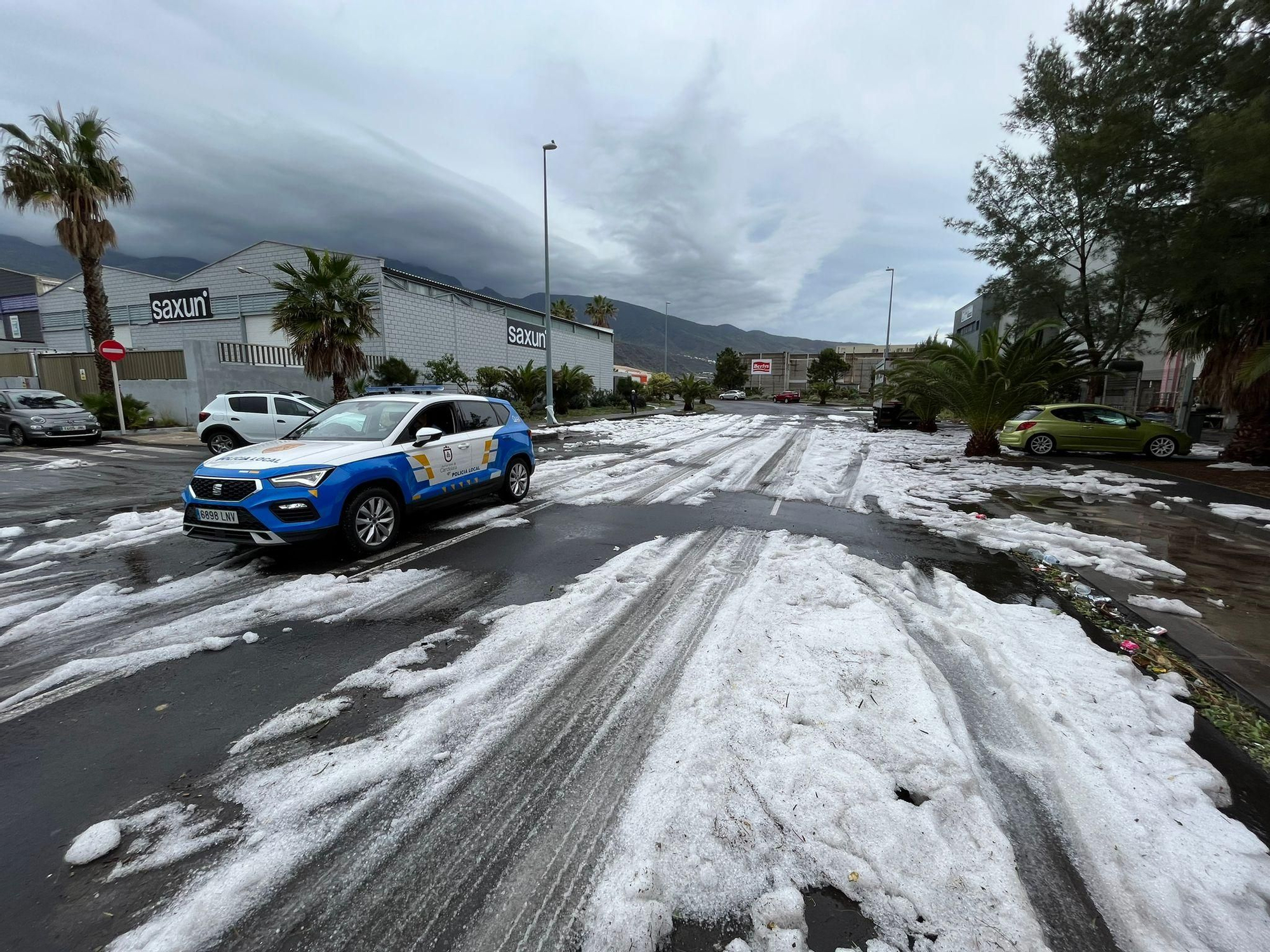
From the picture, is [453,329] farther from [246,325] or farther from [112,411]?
[112,411]

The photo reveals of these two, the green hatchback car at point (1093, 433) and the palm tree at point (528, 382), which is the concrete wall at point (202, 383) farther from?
the green hatchback car at point (1093, 433)

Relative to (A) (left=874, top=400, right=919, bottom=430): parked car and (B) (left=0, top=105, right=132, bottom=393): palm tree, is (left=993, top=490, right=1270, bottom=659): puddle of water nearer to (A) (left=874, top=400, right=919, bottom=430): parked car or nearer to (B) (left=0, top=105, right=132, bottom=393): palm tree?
(A) (left=874, top=400, right=919, bottom=430): parked car

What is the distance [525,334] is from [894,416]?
Answer: 22.0 meters

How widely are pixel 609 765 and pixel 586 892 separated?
2.23 feet

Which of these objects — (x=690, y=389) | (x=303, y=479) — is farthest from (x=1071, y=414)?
(x=690, y=389)

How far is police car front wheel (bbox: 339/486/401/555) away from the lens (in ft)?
17.5

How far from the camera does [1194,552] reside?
6168 millimetres

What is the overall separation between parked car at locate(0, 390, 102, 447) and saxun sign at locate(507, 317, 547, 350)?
20.0 metres

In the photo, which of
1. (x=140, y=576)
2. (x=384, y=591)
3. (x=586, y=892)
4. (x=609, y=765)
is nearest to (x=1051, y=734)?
(x=609, y=765)

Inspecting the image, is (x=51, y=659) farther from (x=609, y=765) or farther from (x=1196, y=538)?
(x=1196, y=538)

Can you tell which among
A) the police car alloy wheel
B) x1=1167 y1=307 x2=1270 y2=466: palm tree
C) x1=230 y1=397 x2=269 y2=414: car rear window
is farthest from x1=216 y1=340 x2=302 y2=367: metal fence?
x1=1167 y1=307 x2=1270 y2=466: palm tree

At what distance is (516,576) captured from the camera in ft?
16.8

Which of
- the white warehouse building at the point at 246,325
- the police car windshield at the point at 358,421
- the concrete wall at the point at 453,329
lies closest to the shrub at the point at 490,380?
the concrete wall at the point at 453,329

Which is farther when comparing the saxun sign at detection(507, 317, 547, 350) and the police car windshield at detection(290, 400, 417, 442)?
the saxun sign at detection(507, 317, 547, 350)
